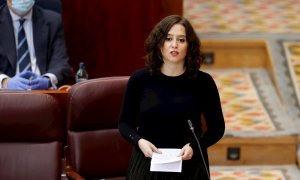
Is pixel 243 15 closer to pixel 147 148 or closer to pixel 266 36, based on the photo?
pixel 266 36

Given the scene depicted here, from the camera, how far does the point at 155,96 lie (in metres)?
2.16

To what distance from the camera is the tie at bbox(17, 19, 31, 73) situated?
3.46m

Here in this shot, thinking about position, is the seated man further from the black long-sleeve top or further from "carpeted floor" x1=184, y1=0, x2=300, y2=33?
"carpeted floor" x1=184, y1=0, x2=300, y2=33

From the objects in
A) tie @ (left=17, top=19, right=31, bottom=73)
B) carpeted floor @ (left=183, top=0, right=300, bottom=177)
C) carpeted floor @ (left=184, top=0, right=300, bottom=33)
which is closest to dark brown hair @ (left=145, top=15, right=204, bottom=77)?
tie @ (left=17, top=19, right=31, bottom=73)

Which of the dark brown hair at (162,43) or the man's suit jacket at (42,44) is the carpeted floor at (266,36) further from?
the dark brown hair at (162,43)

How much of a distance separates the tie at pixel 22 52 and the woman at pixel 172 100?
4.46 feet

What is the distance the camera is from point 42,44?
3.46 m

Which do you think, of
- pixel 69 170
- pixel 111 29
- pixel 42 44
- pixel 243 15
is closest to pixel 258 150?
pixel 111 29

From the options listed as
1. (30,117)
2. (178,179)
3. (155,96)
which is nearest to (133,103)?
(155,96)

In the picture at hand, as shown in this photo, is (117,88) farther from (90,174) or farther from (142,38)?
(142,38)

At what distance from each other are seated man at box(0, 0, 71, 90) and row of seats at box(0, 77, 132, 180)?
1.98 ft

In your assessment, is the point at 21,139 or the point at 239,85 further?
the point at 239,85

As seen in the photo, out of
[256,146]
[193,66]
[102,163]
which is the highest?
[193,66]

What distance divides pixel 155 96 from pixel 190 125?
5.5 inches
